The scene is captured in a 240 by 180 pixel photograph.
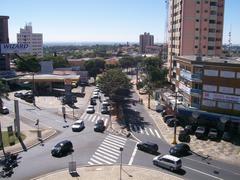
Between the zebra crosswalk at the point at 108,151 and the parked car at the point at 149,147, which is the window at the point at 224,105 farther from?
the zebra crosswalk at the point at 108,151

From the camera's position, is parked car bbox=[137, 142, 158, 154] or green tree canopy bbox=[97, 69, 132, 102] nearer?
parked car bbox=[137, 142, 158, 154]

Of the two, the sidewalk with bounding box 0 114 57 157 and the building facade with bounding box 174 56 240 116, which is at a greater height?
the building facade with bounding box 174 56 240 116

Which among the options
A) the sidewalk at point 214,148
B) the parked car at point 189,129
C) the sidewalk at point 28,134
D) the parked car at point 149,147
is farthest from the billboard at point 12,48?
the parked car at point 149,147

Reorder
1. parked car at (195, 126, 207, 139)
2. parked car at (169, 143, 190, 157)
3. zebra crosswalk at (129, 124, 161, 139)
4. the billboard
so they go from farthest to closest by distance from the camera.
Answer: the billboard, zebra crosswalk at (129, 124, 161, 139), parked car at (195, 126, 207, 139), parked car at (169, 143, 190, 157)

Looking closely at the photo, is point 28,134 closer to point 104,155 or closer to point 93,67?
point 104,155

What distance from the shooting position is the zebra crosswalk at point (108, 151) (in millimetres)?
42844

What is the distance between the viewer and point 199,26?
98.3 meters

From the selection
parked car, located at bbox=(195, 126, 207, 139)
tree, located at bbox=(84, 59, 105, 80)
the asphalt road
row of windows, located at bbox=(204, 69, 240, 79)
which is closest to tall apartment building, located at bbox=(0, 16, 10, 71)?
tree, located at bbox=(84, 59, 105, 80)

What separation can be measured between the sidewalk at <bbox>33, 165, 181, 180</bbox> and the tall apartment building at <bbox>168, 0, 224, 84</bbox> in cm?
6040

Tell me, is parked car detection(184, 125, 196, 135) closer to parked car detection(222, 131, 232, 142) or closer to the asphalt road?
the asphalt road

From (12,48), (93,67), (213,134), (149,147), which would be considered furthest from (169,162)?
(93,67)

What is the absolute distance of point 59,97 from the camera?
9225 cm

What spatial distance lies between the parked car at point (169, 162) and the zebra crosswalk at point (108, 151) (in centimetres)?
590

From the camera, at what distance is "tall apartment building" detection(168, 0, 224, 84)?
97.1 m
